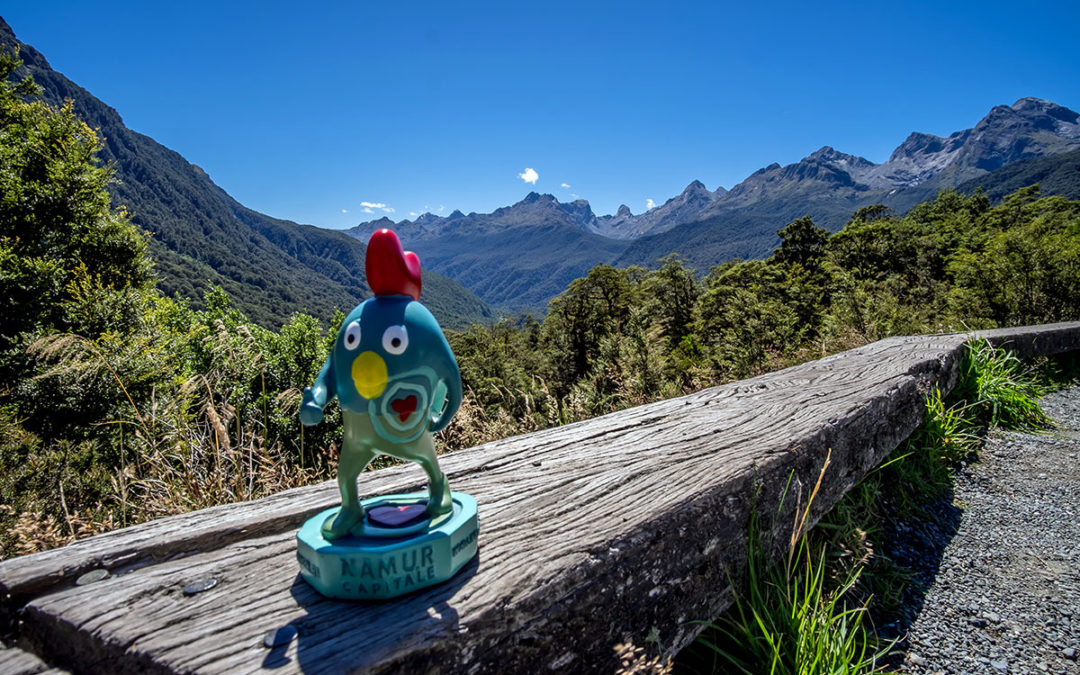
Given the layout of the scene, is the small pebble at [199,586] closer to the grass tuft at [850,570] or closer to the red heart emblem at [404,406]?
the red heart emblem at [404,406]

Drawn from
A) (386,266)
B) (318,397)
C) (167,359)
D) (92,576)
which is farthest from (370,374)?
(167,359)

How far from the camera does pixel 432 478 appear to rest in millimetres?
1473

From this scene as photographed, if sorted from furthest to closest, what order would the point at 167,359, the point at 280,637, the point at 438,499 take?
A: 1. the point at 167,359
2. the point at 438,499
3. the point at 280,637

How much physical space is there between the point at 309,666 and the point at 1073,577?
12.4ft

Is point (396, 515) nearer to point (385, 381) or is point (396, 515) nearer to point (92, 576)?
point (385, 381)

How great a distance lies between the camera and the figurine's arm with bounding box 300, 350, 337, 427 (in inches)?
53.9

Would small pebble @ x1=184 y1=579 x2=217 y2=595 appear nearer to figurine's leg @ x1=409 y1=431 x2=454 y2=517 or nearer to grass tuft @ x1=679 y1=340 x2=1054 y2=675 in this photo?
figurine's leg @ x1=409 y1=431 x2=454 y2=517

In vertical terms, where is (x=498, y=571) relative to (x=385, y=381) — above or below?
below

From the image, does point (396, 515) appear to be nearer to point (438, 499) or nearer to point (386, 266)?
point (438, 499)

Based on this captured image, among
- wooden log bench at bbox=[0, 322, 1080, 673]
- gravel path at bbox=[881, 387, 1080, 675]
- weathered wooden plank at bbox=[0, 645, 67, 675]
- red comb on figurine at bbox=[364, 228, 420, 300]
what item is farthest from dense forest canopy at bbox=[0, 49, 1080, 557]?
gravel path at bbox=[881, 387, 1080, 675]

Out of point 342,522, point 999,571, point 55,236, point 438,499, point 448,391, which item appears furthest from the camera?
point 55,236

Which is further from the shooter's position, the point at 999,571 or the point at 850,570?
the point at 999,571

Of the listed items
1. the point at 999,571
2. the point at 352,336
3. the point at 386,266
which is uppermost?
the point at 386,266

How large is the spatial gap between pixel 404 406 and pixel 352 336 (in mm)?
270
